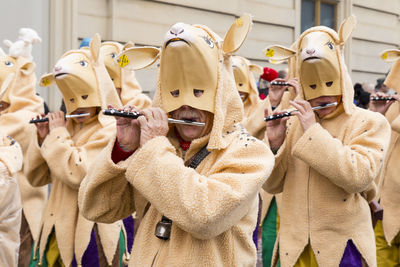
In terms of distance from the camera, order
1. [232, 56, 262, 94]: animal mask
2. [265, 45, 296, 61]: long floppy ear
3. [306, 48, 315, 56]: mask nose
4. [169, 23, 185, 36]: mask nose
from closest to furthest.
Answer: [169, 23, 185, 36]: mask nose
[306, 48, 315, 56]: mask nose
[265, 45, 296, 61]: long floppy ear
[232, 56, 262, 94]: animal mask

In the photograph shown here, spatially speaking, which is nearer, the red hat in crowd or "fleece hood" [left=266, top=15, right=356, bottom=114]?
"fleece hood" [left=266, top=15, right=356, bottom=114]

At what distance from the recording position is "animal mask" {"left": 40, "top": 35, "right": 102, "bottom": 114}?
4.25 m

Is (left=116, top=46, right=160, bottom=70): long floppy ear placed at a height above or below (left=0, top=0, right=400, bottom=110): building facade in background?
below

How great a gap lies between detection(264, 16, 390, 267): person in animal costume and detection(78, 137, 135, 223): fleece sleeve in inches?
45.8

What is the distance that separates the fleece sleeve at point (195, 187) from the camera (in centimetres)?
241

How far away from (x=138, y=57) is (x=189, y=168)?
728 mm

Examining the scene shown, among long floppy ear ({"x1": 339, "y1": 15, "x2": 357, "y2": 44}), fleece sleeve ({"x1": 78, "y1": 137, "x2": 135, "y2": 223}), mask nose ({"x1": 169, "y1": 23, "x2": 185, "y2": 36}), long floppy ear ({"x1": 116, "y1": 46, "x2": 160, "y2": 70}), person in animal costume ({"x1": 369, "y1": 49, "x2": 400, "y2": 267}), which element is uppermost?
long floppy ear ({"x1": 339, "y1": 15, "x2": 357, "y2": 44})

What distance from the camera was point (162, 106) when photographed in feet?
9.11

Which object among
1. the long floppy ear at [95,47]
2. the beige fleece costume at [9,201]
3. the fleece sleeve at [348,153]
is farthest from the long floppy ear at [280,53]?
the beige fleece costume at [9,201]

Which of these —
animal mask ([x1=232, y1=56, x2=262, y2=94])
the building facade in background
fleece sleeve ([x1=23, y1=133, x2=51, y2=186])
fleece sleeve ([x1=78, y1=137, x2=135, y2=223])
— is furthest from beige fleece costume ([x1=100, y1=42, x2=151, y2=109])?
the building facade in background

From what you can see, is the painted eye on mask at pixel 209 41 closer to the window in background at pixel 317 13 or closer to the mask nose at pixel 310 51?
the mask nose at pixel 310 51

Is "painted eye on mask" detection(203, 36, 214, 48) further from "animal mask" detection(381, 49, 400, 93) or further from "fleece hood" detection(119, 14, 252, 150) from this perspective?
"animal mask" detection(381, 49, 400, 93)

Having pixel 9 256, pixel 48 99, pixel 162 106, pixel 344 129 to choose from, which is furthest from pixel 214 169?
pixel 48 99

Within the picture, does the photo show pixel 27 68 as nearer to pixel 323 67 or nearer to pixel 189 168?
pixel 323 67
